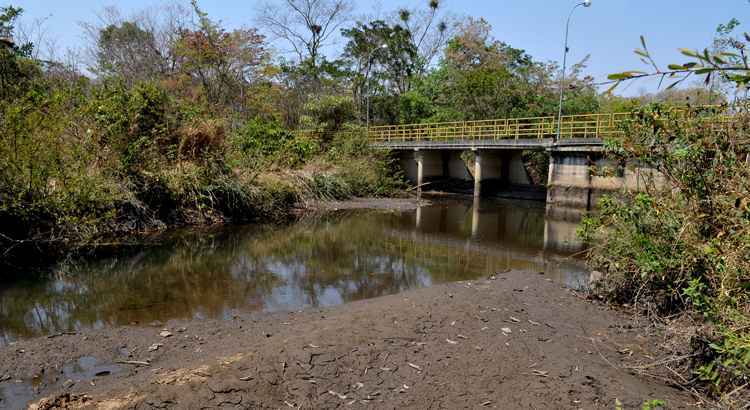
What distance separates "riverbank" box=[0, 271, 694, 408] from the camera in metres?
4.08

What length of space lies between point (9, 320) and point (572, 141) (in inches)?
787

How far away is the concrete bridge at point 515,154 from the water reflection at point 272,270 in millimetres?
5516

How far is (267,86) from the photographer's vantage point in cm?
3231

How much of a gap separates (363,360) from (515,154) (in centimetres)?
2514

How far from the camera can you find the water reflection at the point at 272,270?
23.9 ft

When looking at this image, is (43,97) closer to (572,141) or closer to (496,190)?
(572,141)

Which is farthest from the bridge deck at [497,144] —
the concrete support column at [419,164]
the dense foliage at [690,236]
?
the dense foliage at [690,236]

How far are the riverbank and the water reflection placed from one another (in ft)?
3.41

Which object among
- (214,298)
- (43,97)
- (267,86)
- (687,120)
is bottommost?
(214,298)

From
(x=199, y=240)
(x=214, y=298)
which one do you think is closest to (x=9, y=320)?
(x=214, y=298)

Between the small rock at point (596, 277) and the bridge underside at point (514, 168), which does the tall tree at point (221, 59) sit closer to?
the bridge underside at point (514, 168)

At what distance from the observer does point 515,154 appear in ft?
92.4

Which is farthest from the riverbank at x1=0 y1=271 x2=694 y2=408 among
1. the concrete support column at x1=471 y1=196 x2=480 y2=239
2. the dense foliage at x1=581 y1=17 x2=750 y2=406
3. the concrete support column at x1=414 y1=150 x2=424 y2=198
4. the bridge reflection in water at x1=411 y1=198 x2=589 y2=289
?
the concrete support column at x1=414 y1=150 x2=424 y2=198

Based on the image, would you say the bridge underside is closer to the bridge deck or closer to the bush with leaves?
the bridge deck
